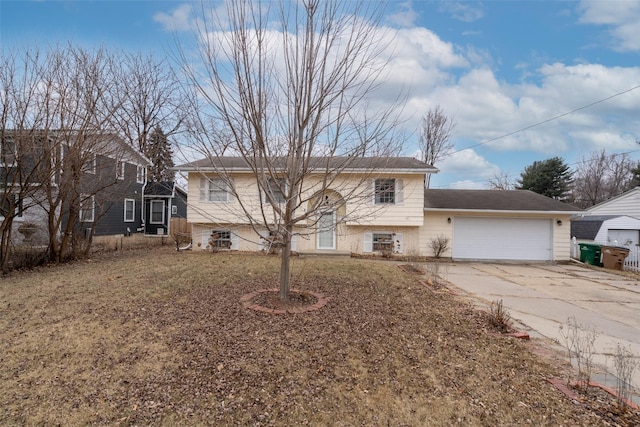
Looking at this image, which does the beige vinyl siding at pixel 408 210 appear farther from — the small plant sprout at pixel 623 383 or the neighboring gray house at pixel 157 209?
the neighboring gray house at pixel 157 209

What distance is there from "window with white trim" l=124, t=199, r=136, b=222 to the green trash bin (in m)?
23.3

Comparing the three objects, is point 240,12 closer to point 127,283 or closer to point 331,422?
point 331,422

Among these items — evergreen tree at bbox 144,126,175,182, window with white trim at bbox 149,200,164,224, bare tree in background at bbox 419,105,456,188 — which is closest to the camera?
evergreen tree at bbox 144,126,175,182

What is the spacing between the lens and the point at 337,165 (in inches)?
202

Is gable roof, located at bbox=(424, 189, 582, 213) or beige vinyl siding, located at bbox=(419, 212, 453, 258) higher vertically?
gable roof, located at bbox=(424, 189, 582, 213)

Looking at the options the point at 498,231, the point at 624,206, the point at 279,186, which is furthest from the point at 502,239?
the point at 279,186

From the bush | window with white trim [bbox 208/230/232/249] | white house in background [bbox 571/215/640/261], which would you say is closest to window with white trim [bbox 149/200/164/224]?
window with white trim [bbox 208/230/232/249]

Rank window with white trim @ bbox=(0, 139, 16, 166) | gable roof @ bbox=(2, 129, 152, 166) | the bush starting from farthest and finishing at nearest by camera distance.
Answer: the bush → gable roof @ bbox=(2, 129, 152, 166) → window with white trim @ bbox=(0, 139, 16, 166)

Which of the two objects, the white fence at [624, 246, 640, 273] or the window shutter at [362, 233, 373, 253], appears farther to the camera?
the window shutter at [362, 233, 373, 253]

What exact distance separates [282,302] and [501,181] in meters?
35.4

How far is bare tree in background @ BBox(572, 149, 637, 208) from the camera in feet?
107

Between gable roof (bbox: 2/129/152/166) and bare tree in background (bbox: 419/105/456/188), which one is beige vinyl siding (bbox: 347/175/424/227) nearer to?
gable roof (bbox: 2/129/152/166)

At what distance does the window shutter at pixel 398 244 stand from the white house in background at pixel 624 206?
10.6m

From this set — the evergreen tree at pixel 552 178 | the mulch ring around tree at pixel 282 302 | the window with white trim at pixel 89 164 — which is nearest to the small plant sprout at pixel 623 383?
the mulch ring around tree at pixel 282 302
